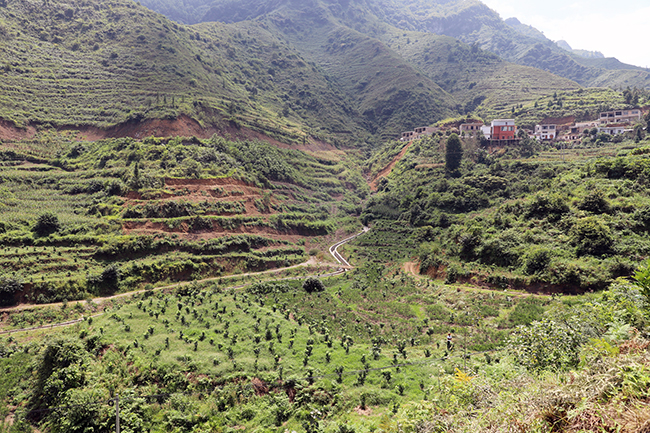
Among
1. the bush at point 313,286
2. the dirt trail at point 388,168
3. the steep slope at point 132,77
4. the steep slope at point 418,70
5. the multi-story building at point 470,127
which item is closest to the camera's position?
the bush at point 313,286

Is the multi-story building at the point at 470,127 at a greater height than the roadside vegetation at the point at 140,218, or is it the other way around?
the multi-story building at the point at 470,127

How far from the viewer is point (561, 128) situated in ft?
236

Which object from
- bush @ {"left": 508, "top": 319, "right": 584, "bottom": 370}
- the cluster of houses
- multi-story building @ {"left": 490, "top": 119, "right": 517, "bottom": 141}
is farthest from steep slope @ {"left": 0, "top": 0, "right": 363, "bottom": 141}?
bush @ {"left": 508, "top": 319, "right": 584, "bottom": 370}

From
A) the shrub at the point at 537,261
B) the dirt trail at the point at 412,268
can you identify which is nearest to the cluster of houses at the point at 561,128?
the dirt trail at the point at 412,268

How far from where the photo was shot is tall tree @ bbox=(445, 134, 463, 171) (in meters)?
56.9

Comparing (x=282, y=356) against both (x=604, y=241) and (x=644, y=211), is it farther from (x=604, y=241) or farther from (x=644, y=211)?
(x=644, y=211)

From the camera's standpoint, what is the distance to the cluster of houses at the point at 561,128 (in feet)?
206

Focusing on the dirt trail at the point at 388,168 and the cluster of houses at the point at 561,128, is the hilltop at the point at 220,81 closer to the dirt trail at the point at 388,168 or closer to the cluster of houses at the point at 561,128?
the dirt trail at the point at 388,168

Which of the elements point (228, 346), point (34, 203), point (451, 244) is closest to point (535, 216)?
point (451, 244)

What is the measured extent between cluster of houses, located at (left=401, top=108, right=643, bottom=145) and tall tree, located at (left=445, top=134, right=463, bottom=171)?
14.6m

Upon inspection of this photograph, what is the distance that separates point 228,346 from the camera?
1670 centimetres

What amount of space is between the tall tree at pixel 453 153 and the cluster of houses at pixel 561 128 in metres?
14.6

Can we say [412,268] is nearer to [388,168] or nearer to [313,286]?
[313,286]

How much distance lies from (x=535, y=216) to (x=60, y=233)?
51.6 meters
